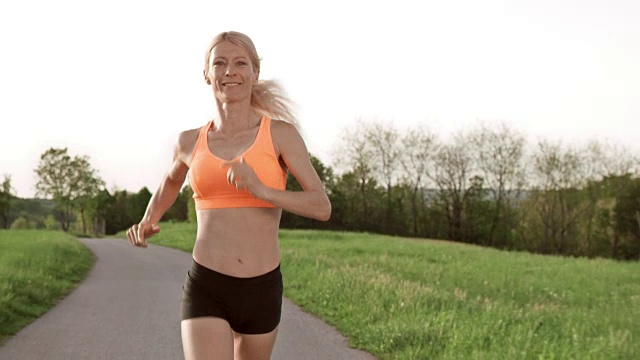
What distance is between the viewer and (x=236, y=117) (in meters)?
3.07

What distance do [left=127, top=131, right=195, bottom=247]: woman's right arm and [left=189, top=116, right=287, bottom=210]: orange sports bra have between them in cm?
21

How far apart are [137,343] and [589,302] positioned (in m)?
12.1

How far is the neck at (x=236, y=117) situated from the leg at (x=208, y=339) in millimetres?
753

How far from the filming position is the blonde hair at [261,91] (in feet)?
9.93

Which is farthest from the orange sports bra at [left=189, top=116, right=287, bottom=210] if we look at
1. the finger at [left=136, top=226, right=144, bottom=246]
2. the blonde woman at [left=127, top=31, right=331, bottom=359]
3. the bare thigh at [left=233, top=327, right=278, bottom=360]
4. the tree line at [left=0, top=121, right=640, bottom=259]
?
the tree line at [left=0, top=121, right=640, bottom=259]

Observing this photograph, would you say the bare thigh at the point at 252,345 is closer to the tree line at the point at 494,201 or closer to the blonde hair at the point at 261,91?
the blonde hair at the point at 261,91

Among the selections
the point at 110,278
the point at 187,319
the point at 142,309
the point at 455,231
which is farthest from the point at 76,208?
the point at 187,319

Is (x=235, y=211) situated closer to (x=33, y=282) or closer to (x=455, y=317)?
(x=455, y=317)

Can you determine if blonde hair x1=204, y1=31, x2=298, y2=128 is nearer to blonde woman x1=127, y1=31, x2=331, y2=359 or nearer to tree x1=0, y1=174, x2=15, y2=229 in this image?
blonde woman x1=127, y1=31, x2=331, y2=359

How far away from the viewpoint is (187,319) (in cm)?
303

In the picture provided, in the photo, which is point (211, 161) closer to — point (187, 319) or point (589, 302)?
point (187, 319)

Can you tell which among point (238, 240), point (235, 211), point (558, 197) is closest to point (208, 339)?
Answer: point (238, 240)

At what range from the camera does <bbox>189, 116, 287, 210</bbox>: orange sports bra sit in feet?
9.50

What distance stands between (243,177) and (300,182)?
1.29ft
